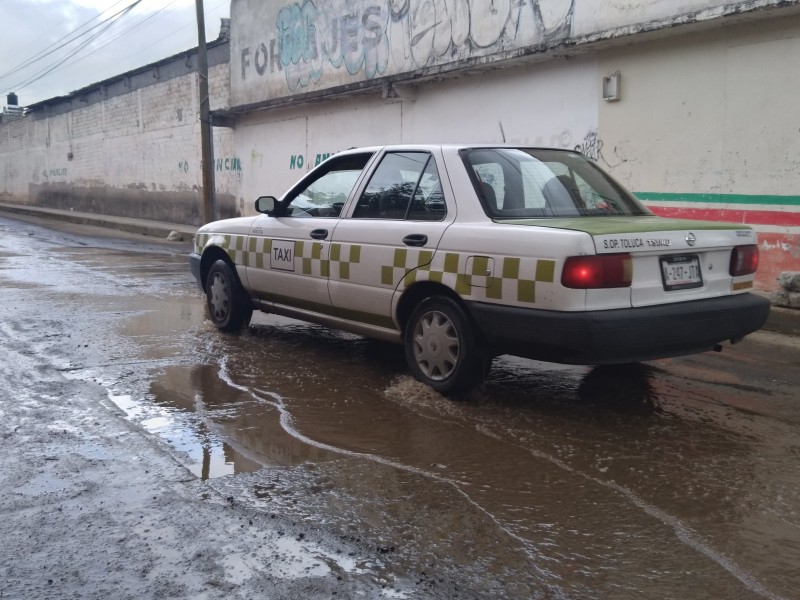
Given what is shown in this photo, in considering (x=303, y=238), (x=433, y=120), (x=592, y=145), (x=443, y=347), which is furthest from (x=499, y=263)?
(x=433, y=120)

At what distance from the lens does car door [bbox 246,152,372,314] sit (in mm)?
5691

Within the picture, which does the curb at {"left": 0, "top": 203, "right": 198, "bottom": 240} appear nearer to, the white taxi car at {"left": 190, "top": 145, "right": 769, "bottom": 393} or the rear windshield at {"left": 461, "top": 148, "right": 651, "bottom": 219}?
the white taxi car at {"left": 190, "top": 145, "right": 769, "bottom": 393}

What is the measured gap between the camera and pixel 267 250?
20.5ft

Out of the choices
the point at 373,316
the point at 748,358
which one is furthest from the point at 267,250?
the point at 748,358

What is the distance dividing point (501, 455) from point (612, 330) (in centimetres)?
85

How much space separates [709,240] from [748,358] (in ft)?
7.28

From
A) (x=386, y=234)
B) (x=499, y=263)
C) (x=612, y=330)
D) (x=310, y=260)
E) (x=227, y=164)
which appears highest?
(x=227, y=164)

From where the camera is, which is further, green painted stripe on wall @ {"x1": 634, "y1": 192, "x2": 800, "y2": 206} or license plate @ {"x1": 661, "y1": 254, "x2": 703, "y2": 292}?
green painted stripe on wall @ {"x1": 634, "y1": 192, "x2": 800, "y2": 206}

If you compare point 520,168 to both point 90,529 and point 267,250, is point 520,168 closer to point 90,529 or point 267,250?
point 267,250

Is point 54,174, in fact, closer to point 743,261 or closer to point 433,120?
point 433,120

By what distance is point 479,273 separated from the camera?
14.6 feet

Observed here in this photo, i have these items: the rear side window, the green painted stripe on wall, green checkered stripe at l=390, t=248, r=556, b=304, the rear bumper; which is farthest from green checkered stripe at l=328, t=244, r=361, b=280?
the green painted stripe on wall

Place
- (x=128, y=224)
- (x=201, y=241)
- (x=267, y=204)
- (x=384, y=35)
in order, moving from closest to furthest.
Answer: (x=267, y=204), (x=201, y=241), (x=384, y=35), (x=128, y=224)

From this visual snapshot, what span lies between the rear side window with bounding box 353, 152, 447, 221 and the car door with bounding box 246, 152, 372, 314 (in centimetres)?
24
